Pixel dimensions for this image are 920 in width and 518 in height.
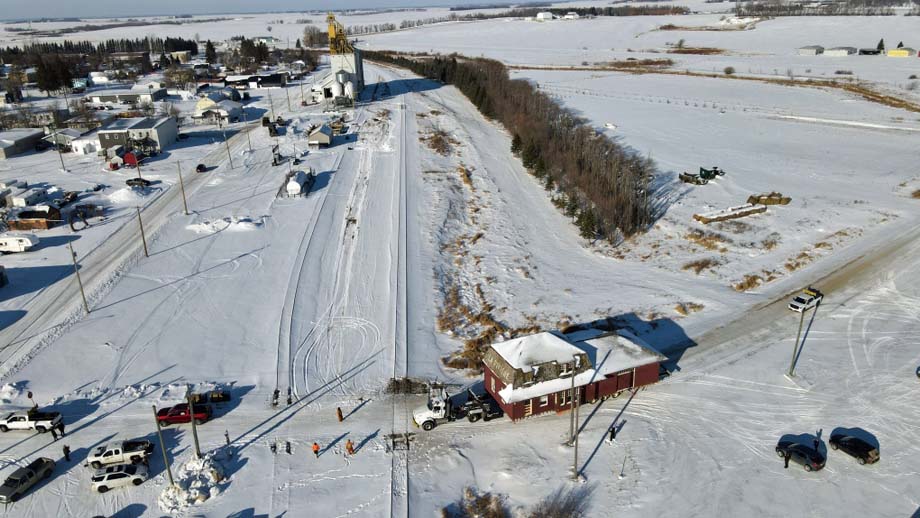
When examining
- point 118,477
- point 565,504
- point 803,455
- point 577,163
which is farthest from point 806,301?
point 118,477

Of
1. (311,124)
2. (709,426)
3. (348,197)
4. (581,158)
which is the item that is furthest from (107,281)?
(311,124)

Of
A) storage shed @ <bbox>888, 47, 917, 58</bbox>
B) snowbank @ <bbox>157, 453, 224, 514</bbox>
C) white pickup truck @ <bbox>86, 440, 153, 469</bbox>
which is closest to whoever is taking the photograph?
snowbank @ <bbox>157, 453, 224, 514</bbox>

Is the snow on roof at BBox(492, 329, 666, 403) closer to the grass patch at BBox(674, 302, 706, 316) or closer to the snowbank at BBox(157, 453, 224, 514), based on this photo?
the grass patch at BBox(674, 302, 706, 316)

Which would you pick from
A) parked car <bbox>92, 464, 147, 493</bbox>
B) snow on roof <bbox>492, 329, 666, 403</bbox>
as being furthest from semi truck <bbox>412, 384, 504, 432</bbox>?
parked car <bbox>92, 464, 147, 493</bbox>

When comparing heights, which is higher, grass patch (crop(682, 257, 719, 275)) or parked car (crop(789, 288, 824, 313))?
parked car (crop(789, 288, 824, 313))

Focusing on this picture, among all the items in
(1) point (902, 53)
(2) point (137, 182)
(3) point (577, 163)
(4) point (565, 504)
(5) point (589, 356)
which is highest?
(1) point (902, 53)

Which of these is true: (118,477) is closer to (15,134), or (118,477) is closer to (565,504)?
(565,504)
